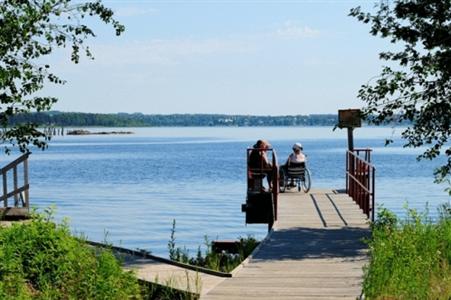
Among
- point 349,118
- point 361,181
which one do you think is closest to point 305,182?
point 349,118

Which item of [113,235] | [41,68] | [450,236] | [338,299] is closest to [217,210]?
[113,235]

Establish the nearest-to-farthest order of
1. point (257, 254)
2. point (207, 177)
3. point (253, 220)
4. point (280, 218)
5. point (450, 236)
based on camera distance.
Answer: point (450, 236) < point (257, 254) < point (280, 218) < point (253, 220) < point (207, 177)

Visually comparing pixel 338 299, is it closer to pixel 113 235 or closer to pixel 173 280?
pixel 173 280

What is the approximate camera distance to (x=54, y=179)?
67.3 m

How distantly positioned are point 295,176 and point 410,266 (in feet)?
40.1

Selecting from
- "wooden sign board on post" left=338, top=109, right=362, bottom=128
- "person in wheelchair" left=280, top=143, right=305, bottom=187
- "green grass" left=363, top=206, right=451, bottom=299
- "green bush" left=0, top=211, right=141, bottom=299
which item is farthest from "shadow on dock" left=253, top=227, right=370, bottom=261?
"wooden sign board on post" left=338, top=109, right=362, bottom=128

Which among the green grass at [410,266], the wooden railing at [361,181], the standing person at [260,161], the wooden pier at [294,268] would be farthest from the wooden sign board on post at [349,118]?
the green grass at [410,266]

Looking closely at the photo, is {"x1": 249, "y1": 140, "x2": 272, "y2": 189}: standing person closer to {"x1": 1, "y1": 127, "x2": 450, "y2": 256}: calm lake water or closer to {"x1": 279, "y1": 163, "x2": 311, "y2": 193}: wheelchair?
{"x1": 279, "y1": 163, "x2": 311, "y2": 193}: wheelchair

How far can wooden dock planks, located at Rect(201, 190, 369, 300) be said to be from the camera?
34.6ft

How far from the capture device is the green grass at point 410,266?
382 inches

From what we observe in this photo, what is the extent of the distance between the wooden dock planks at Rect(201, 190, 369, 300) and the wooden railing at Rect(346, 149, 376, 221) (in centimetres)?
25

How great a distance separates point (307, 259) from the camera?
43.1 ft

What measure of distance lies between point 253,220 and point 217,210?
16281 millimetres

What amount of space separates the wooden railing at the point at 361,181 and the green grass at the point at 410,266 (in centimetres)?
419
